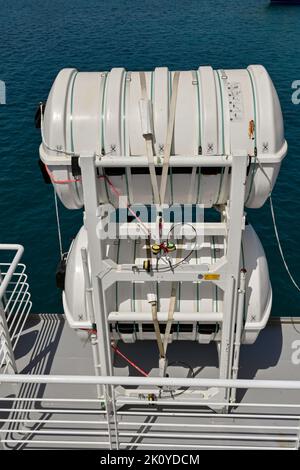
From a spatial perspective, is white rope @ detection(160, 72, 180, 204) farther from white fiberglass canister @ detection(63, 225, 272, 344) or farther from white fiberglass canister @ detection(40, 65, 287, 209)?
white fiberglass canister @ detection(63, 225, 272, 344)

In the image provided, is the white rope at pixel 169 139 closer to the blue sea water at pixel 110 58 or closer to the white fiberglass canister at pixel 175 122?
the white fiberglass canister at pixel 175 122

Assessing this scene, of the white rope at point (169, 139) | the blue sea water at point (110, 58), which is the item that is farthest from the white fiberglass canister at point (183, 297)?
the blue sea water at point (110, 58)

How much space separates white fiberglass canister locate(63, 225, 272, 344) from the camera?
7840 millimetres

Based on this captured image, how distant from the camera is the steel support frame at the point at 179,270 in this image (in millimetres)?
6438

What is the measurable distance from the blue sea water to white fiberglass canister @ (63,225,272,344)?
6.82 meters

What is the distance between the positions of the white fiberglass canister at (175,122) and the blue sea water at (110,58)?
8.62 meters

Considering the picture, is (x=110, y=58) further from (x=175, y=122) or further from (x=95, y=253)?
(x=95, y=253)

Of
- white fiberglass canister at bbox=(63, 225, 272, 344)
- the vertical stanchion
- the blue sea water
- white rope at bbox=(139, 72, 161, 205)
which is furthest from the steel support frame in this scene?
the blue sea water

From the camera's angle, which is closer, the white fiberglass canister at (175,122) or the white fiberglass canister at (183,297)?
the white fiberglass canister at (175,122)

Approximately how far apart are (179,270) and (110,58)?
30764 mm

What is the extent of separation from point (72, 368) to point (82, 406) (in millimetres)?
948

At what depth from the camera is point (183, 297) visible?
312 inches
